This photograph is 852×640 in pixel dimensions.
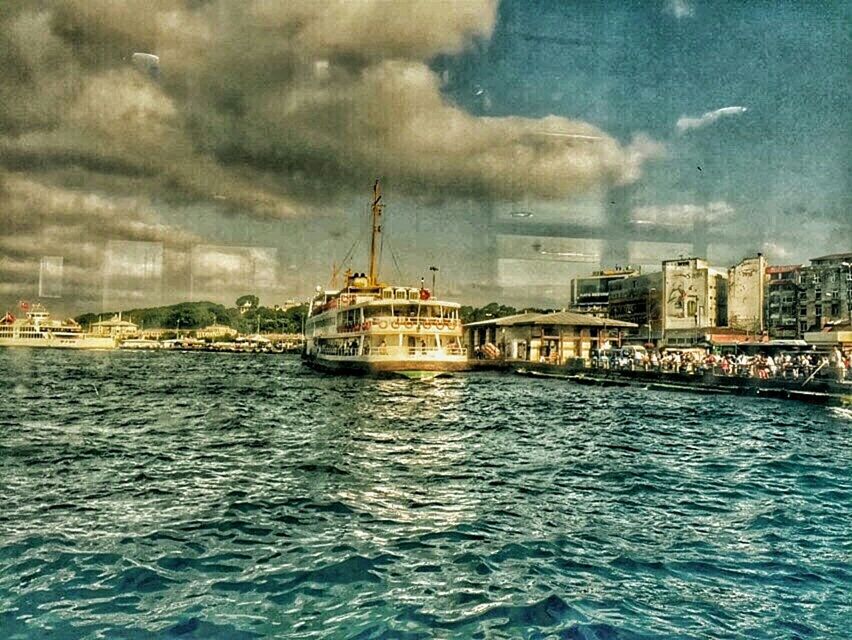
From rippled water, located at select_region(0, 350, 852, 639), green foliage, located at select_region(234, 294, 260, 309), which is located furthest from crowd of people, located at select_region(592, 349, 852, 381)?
green foliage, located at select_region(234, 294, 260, 309)

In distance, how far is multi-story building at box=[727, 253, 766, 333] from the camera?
7291mm

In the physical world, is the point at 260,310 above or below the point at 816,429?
above

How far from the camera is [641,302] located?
31.4 feet

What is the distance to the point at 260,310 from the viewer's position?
4.58 meters

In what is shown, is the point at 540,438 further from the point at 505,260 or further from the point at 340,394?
the point at 340,394

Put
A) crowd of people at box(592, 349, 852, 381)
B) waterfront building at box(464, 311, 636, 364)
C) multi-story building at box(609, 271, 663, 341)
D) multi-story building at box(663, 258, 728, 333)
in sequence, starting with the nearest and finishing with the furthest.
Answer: multi-story building at box(663, 258, 728, 333) → multi-story building at box(609, 271, 663, 341) → crowd of people at box(592, 349, 852, 381) → waterfront building at box(464, 311, 636, 364)

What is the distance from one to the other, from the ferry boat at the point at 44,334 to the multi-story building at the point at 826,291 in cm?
728

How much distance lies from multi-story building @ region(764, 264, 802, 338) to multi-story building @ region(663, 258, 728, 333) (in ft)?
1.99

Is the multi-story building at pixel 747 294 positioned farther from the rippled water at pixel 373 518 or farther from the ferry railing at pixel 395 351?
the ferry railing at pixel 395 351

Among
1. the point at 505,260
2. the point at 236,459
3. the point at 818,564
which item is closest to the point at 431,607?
the point at 818,564

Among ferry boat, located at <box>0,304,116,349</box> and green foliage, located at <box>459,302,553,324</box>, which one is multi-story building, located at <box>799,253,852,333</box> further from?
ferry boat, located at <box>0,304,116,349</box>

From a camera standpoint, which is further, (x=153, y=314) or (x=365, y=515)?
(x=153, y=314)

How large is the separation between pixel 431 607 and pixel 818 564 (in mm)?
1885

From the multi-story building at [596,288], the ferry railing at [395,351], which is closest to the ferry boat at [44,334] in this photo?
the multi-story building at [596,288]
